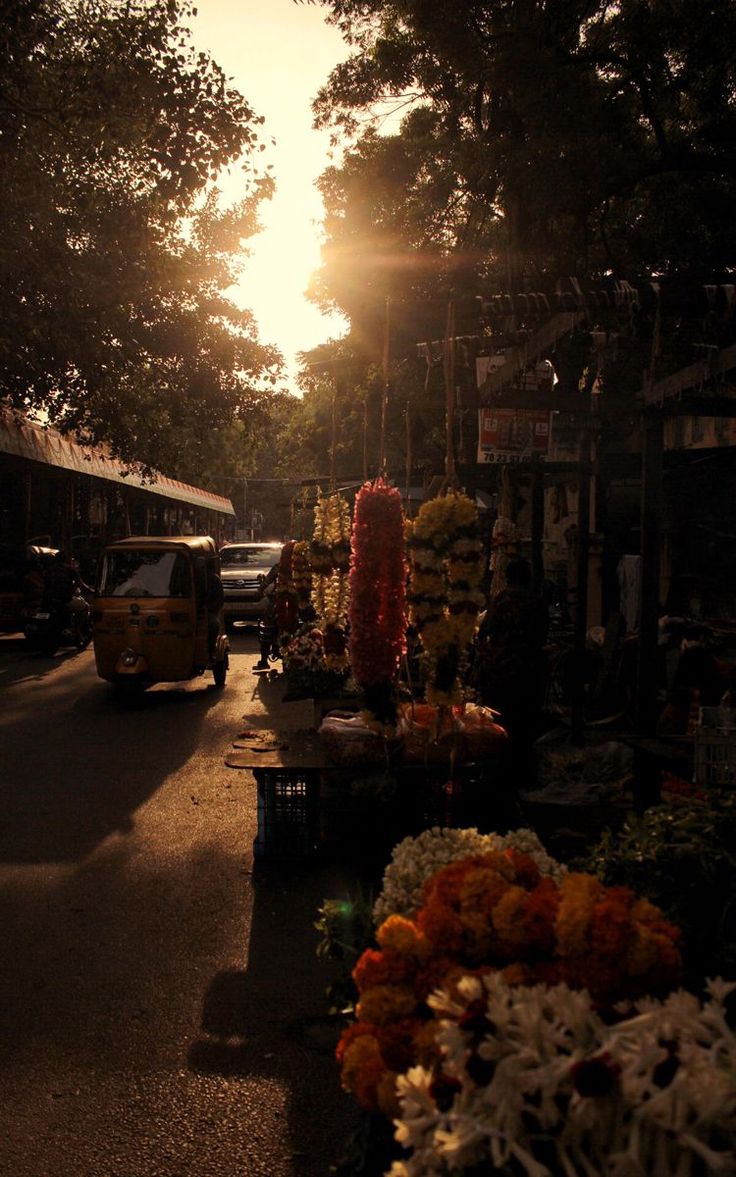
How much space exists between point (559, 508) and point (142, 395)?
10.2m

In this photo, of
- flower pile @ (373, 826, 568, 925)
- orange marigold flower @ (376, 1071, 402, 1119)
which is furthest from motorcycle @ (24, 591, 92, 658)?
orange marigold flower @ (376, 1071, 402, 1119)

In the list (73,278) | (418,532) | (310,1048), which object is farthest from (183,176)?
(310,1048)

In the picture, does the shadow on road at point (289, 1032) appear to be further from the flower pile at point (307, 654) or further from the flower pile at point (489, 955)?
the flower pile at point (307, 654)

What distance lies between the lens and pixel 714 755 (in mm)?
6426

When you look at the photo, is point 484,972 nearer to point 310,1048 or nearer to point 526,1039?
point 526,1039

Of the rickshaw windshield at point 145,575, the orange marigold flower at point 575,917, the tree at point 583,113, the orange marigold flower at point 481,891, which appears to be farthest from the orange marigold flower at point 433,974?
the rickshaw windshield at point 145,575

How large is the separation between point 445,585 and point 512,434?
197 inches

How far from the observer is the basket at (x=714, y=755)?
251 inches

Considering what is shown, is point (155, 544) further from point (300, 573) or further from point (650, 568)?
point (650, 568)

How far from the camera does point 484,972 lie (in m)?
2.68

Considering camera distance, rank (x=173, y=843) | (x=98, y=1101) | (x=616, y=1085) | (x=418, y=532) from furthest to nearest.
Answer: (x=173, y=843) → (x=418, y=532) → (x=98, y=1101) → (x=616, y=1085)

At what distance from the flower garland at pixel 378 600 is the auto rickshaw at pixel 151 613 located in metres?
8.47

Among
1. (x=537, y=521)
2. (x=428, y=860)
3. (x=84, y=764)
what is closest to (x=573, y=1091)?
(x=428, y=860)

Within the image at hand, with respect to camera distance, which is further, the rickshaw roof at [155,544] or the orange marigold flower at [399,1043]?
the rickshaw roof at [155,544]
